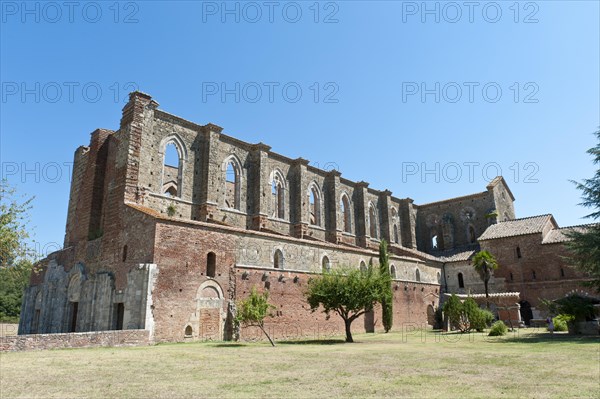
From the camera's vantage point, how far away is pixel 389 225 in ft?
134

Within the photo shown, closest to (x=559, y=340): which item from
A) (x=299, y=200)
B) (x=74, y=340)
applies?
(x=299, y=200)

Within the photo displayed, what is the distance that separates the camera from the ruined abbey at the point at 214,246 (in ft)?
63.0

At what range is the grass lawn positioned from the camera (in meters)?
7.61

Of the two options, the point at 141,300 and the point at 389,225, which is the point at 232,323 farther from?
the point at 389,225

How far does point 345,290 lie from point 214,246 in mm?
6911

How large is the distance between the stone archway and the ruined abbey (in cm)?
5

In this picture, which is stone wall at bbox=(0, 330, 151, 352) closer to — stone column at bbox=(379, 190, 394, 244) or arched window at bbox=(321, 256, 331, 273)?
arched window at bbox=(321, 256, 331, 273)

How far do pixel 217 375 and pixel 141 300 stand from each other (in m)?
9.77

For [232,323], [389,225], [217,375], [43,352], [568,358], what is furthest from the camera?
[389,225]

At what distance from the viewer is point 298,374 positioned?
9.64 m

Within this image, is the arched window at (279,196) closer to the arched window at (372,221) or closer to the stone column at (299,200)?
the stone column at (299,200)

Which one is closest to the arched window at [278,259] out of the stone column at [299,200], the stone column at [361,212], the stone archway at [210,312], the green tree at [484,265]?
the stone archway at [210,312]

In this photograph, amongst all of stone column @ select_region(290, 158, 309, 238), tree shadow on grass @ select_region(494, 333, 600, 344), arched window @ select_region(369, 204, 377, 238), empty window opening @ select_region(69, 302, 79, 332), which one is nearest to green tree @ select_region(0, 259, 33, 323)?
empty window opening @ select_region(69, 302, 79, 332)

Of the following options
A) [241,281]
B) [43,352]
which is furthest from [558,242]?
[43,352]
